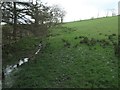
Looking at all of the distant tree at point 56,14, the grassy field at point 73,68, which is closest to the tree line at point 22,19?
the grassy field at point 73,68

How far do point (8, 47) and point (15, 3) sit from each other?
4806 mm

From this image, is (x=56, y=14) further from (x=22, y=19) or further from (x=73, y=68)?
(x=73, y=68)

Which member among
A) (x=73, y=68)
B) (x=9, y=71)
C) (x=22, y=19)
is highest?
(x=22, y=19)

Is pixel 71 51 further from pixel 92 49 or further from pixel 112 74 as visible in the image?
pixel 112 74

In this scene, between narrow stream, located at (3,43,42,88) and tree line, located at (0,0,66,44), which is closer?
narrow stream, located at (3,43,42,88)

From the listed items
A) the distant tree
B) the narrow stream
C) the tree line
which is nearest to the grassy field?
the narrow stream

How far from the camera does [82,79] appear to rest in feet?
59.0

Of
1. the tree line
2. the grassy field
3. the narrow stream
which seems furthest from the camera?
the tree line

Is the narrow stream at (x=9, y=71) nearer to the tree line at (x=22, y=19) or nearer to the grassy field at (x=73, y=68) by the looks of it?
the grassy field at (x=73, y=68)

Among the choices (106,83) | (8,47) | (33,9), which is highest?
(33,9)

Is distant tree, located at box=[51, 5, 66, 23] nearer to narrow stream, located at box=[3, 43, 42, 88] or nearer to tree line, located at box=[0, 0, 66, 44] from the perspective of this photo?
tree line, located at box=[0, 0, 66, 44]

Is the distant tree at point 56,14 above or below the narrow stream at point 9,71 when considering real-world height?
above

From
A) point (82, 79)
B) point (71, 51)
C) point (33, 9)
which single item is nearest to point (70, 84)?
point (82, 79)

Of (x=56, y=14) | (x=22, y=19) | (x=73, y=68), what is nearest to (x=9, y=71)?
(x=73, y=68)
